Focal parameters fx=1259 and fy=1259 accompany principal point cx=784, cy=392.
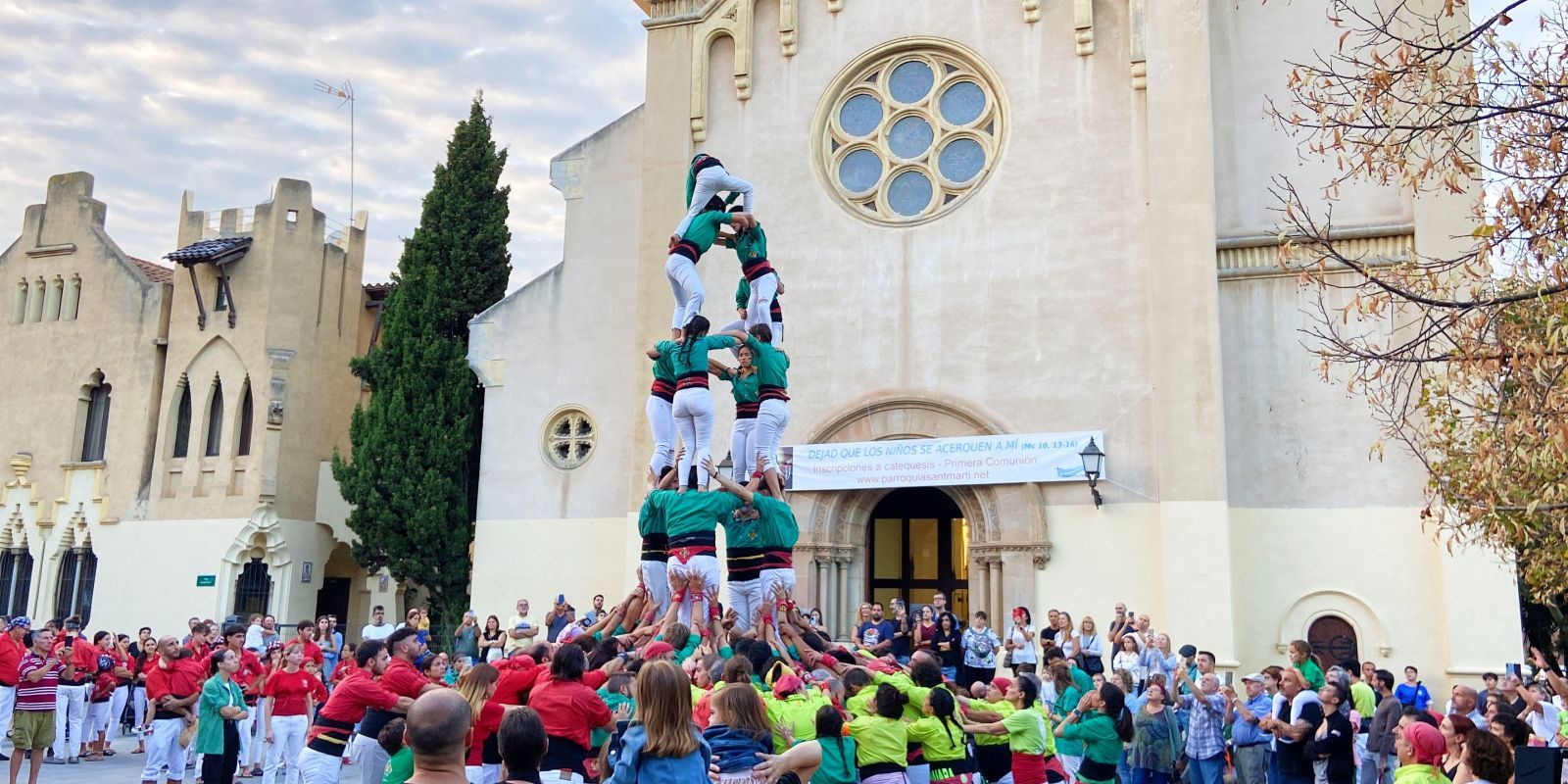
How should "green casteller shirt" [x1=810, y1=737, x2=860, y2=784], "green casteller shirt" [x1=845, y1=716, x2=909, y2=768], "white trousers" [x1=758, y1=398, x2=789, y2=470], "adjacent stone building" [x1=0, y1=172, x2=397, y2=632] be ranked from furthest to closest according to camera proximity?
"adjacent stone building" [x1=0, y1=172, x2=397, y2=632] → "white trousers" [x1=758, y1=398, x2=789, y2=470] → "green casteller shirt" [x1=845, y1=716, x2=909, y2=768] → "green casteller shirt" [x1=810, y1=737, x2=860, y2=784]

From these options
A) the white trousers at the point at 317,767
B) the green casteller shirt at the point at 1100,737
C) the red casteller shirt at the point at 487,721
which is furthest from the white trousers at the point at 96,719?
the green casteller shirt at the point at 1100,737

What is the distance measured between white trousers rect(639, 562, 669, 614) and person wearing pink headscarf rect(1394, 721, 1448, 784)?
7493mm

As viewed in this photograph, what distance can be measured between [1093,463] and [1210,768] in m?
6.60

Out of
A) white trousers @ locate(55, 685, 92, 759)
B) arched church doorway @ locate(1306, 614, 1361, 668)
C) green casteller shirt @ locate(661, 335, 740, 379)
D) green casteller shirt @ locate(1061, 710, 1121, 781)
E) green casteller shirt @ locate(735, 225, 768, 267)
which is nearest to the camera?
green casteller shirt @ locate(1061, 710, 1121, 781)

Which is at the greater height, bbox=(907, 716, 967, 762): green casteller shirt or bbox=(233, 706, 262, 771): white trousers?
bbox=(907, 716, 967, 762): green casteller shirt

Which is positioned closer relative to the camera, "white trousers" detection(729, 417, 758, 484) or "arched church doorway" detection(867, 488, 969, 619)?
"white trousers" detection(729, 417, 758, 484)

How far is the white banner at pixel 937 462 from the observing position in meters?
19.0

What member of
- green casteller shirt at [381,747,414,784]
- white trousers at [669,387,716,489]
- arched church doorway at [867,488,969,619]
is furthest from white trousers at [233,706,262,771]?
arched church doorway at [867,488,969,619]

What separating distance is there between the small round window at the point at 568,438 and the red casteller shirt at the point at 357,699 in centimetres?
1396

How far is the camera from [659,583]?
13.3 meters

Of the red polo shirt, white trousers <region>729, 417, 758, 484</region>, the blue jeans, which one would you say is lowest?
the blue jeans

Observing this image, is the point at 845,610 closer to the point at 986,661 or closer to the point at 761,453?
the point at 986,661

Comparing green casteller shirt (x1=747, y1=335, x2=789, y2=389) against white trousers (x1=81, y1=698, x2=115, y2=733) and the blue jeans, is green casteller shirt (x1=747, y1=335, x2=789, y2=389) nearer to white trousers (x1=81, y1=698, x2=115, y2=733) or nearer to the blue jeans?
the blue jeans

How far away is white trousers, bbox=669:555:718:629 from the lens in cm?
1247
